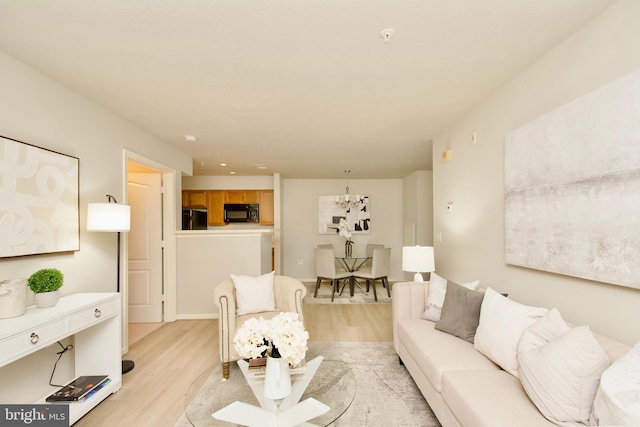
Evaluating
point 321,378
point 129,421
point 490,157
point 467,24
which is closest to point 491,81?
point 490,157

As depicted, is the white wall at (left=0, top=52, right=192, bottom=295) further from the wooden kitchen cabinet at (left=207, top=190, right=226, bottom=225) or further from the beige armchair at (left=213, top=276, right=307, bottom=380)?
the wooden kitchen cabinet at (left=207, top=190, right=226, bottom=225)

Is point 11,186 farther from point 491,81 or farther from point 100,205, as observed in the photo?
point 491,81

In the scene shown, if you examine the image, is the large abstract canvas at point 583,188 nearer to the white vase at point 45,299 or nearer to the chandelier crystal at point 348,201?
the white vase at point 45,299

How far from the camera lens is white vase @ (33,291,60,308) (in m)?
1.93

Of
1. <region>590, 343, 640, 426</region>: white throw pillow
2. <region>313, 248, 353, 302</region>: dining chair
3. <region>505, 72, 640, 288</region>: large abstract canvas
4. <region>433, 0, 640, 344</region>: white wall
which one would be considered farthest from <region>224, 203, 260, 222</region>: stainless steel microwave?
<region>590, 343, 640, 426</region>: white throw pillow

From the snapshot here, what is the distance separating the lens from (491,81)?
7.50 feet

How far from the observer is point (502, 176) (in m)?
2.36

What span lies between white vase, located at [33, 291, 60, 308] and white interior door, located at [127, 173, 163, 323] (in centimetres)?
212

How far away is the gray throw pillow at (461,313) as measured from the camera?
2.13m

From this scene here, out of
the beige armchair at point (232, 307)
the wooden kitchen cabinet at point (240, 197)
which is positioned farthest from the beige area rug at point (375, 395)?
the wooden kitchen cabinet at point (240, 197)

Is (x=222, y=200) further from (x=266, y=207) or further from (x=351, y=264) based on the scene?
(x=351, y=264)

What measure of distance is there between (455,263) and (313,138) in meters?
2.18

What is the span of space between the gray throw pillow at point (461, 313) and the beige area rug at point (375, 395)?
56cm

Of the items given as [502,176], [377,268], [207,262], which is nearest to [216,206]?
[207,262]
